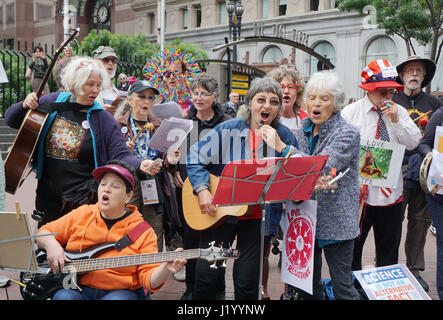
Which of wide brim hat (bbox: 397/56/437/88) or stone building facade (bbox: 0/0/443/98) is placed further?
stone building facade (bbox: 0/0/443/98)

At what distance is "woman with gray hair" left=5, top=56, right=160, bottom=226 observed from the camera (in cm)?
367

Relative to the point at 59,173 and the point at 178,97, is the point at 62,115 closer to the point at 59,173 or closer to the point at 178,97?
the point at 59,173

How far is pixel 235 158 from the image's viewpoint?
3670 mm

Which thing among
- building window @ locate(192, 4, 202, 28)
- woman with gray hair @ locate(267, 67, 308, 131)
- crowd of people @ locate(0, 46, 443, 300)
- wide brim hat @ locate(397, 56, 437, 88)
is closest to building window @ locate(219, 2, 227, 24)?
building window @ locate(192, 4, 202, 28)

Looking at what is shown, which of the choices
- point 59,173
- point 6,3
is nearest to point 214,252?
point 59,173

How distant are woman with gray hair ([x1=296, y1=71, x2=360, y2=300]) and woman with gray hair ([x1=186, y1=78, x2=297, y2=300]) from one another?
277 mm

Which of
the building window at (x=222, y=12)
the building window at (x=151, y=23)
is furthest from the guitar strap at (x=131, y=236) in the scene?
the building window at (x=151, y=23)

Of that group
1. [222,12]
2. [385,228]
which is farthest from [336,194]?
[222,12]

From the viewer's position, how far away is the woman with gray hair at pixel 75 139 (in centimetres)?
367

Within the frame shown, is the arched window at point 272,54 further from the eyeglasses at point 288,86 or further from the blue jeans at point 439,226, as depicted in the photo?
the blue jeans at point 439,226

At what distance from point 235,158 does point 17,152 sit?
1.61 metres

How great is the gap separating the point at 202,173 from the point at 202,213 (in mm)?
295

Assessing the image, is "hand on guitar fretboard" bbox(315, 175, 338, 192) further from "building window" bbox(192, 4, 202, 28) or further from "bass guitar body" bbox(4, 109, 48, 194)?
"building window" bbox(192, 4, 202, 28)

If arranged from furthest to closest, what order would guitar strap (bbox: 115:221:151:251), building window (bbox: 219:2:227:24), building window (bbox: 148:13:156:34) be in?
building window (bbox: 148:13:156:34) < building window (bbox: 219:2:227:24) < guitar strap (bbox: 115:221:151:251)
